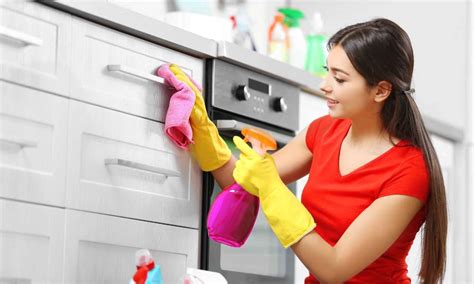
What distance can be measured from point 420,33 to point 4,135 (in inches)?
95.0

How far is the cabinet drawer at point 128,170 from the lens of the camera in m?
1.99

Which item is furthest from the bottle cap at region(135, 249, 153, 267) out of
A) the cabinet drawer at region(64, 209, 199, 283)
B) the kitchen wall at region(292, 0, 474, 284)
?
the kitchen wall at region(292, 0, 474, 284)

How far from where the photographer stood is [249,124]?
2.55 meters

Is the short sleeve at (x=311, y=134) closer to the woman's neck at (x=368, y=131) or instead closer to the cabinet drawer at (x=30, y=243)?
the woman's neck at (x=368, y=131)

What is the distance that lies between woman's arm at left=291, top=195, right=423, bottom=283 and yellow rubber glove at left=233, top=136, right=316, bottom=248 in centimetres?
3

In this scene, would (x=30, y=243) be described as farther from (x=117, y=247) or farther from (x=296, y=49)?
(x=296, y=49)

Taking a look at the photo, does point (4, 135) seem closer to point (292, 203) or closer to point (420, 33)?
point (292, 203)

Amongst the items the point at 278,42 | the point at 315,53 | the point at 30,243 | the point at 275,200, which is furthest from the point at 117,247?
the point at 315,53

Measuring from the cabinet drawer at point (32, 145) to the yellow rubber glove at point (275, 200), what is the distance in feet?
1.27

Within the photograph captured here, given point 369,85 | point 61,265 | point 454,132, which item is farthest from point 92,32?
point 454,132

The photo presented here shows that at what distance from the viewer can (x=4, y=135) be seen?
184cm

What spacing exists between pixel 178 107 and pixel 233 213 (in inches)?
11.1

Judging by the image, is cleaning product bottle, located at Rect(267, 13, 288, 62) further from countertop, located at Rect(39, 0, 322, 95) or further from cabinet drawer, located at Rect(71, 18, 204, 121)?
cabinet drawer, located at Rect(71, 18, 204, 121)

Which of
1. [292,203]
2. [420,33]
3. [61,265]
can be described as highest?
[420,33]
